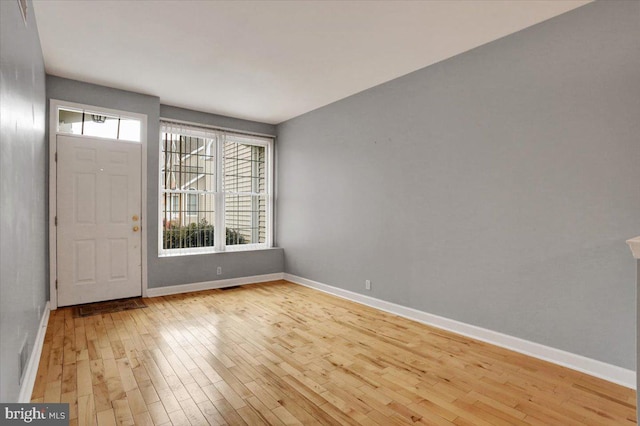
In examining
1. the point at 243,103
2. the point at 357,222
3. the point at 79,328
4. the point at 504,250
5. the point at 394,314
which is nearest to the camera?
the point at 504,250

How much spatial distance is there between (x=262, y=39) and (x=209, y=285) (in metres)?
3.66

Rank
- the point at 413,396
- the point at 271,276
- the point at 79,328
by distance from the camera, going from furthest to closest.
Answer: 1. the point at 271,276
2. the point at 79,328
3. the point at 413,396

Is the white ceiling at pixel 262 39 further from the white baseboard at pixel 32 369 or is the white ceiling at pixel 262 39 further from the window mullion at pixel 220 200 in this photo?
the white baseboard at pixel 32 369

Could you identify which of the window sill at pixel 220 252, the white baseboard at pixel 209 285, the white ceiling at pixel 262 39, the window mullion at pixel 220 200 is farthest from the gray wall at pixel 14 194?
the window mullion at pixel 220 200

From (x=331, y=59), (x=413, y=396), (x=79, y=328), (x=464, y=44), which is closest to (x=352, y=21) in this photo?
(x=331, y=59)

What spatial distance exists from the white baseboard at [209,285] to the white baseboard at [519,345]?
1.93 m

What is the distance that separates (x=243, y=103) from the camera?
4941mm

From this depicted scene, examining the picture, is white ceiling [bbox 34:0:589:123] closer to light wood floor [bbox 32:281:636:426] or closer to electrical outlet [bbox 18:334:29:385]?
electrical outlet [bbox 18:334:29:385]

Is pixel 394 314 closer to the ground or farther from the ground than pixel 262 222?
closer to the ground

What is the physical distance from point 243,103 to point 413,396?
433 centimetres

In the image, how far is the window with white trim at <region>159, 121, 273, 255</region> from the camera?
509cm

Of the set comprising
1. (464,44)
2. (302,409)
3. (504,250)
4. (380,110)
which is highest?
(464,44)

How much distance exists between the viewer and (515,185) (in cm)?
295

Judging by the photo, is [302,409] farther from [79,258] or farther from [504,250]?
[79,258]
